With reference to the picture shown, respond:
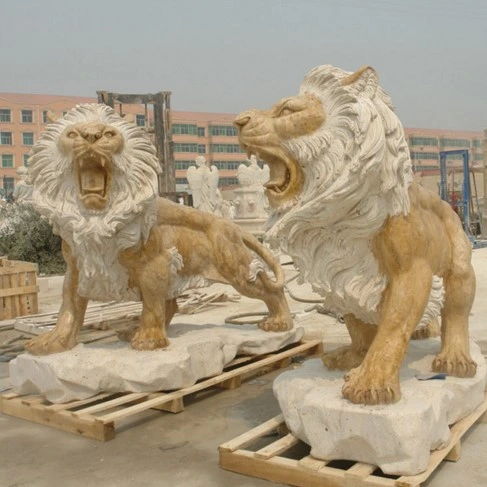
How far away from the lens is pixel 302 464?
8.78 ft

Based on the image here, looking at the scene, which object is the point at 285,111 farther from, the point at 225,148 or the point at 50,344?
the point at 225,148

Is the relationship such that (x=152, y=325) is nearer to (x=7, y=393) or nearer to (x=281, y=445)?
(x=7, y=393)

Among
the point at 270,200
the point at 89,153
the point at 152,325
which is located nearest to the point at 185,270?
the point at 152,325

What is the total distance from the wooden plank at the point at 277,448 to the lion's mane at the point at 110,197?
5.25 ft

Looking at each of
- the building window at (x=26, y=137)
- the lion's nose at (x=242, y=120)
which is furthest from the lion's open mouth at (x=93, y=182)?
the building window at (x=26, y=137)

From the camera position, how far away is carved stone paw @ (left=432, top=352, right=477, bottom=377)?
3.13 meters

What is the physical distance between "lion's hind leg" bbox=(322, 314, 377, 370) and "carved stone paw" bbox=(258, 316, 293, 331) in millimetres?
1639

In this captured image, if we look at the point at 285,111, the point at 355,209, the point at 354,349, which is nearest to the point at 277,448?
the point at 354,349

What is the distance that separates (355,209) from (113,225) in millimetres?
1594

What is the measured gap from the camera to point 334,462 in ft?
9.53

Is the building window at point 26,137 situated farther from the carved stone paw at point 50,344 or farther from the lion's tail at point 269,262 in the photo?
the carved stone paw at point 50,344

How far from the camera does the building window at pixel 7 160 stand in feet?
142

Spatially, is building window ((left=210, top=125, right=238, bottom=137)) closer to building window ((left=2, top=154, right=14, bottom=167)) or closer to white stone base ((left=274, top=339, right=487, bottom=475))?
building window ((left=2, top=154, right=14, bottom=167))

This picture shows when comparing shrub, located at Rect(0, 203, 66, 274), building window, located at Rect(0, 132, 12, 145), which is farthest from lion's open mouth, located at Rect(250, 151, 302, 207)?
building window, located at Rect(0, 132, 12, 145)
